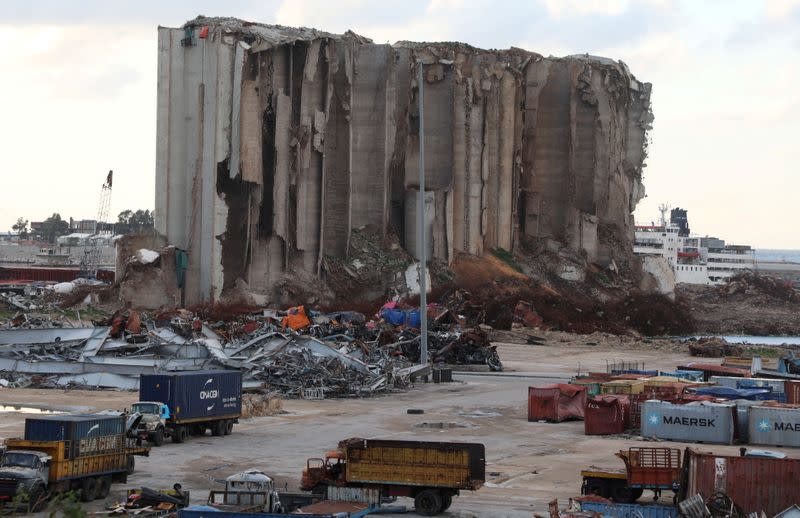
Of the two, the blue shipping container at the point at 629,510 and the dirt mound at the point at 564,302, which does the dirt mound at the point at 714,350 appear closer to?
the dirt mound at the point at 564,302

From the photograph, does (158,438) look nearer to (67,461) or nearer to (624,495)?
(67,461)

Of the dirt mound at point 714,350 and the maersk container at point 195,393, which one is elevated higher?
the dirt mound at point 714,350

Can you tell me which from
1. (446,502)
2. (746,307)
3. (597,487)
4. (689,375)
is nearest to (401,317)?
(689,375)

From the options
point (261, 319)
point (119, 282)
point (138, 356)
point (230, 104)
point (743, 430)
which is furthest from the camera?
point (119, 282)

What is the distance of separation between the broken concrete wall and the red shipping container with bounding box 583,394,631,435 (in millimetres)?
52447

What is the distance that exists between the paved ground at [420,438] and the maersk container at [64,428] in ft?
5.00

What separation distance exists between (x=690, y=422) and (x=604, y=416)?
9.03ft

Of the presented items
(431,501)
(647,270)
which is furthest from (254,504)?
(647,270)

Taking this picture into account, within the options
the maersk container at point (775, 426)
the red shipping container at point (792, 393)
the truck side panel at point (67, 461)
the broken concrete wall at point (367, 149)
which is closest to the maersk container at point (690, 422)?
the maersk container at point (775, 426)

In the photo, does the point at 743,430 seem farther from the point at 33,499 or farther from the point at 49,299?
the point at 49,299

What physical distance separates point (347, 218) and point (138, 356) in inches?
1832

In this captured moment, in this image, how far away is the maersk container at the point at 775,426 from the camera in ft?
Result: 128

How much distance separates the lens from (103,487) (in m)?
28.4

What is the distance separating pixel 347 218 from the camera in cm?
10031
